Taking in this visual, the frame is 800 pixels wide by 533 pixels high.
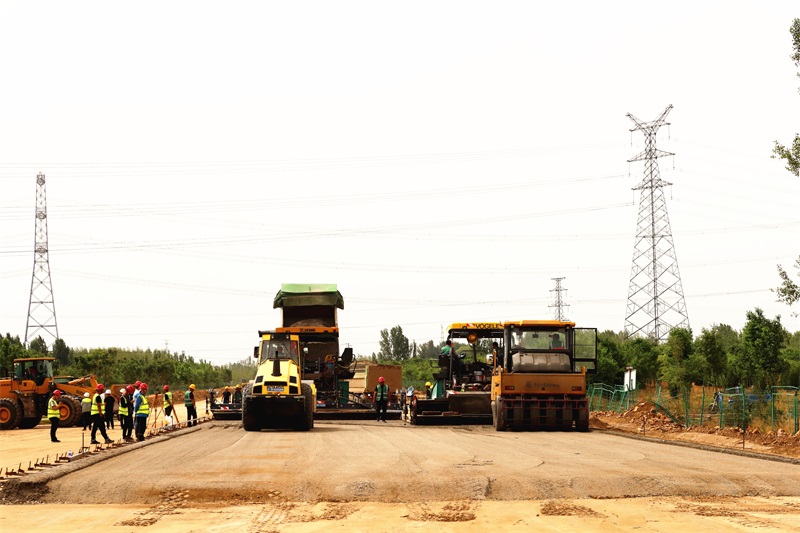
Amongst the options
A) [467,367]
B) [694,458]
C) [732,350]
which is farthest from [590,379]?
[694,458]

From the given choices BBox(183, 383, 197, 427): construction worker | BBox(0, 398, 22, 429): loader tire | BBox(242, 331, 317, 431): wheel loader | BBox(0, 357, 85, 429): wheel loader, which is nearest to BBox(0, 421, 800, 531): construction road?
BBox(242, 331, 317, 431): wheel loader

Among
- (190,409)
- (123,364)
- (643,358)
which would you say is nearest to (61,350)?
(123,364)

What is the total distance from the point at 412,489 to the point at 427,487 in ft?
0.84

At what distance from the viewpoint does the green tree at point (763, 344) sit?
55.1 m

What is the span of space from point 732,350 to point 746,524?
194 feet

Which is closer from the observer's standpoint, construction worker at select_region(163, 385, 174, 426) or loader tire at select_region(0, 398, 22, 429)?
construction worker at select_region(163, 385, 174, 426)

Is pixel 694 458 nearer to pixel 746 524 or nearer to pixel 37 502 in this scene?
pixel 746 524

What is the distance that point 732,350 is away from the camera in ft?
→ 227

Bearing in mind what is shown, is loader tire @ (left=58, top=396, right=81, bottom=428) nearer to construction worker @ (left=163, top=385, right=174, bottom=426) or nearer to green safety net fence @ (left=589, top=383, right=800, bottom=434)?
construction worker @ (left=163, top=385, right=174, bottom=426)

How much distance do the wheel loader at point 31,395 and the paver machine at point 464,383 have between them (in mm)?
14664

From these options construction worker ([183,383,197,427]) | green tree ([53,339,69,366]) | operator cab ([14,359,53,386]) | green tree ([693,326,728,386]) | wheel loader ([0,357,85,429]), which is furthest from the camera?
green tree ([53,339,69,366])

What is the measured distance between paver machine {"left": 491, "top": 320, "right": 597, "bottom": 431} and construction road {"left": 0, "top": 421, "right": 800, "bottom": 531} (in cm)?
697

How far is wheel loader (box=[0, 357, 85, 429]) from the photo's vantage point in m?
40.4

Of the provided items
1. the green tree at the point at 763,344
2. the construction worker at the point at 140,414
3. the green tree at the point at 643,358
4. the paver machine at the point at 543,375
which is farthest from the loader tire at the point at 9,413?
the green tree at the point at 643,358
